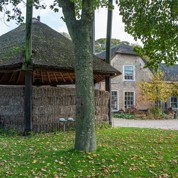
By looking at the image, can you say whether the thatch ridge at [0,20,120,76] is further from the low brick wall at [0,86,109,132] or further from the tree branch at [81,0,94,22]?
the tree branch at [81,0,94,22]

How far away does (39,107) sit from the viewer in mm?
11398

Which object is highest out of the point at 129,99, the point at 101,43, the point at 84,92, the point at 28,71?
the point at 101,43

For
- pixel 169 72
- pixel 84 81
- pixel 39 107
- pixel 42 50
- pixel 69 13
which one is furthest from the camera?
pixel 169 72

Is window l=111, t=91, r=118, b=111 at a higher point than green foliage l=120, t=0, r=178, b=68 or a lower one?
lower

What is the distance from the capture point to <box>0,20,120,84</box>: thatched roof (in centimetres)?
1104

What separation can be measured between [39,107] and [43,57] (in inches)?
78.1

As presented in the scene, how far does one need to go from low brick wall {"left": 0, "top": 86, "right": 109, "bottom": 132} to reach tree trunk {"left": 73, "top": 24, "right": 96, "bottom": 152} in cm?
462

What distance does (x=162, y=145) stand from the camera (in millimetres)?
8547

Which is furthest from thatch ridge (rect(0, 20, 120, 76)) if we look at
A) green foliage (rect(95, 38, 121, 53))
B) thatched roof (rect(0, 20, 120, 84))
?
green foliage (rect(95, 38, 121, 53))

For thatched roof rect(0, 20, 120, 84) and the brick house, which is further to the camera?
the brick house

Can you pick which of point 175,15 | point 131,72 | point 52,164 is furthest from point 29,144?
point 131,72

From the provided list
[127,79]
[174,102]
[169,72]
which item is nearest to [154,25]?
[127,79]

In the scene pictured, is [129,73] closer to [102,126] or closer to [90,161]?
[102,126]

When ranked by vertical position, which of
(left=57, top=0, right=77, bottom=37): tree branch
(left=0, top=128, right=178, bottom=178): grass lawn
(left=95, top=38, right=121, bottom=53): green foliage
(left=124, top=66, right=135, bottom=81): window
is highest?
(left=95, top=38, right=121, bottom=53): green foliage
